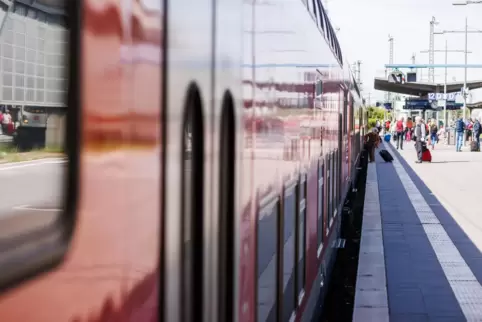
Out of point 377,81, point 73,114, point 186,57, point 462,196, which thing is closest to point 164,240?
point 186,57

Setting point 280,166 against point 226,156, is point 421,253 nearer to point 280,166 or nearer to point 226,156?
point 280,166

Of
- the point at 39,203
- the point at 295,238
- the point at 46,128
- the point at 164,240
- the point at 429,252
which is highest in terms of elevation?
the point at 46,128

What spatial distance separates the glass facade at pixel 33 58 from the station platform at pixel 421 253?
7010 millimetres

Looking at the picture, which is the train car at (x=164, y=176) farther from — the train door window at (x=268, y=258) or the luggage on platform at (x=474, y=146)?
the luggage on platform at (x=474, y=146)

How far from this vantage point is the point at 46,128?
133 cm

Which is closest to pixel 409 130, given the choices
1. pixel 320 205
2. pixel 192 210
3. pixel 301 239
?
pixel 320 205

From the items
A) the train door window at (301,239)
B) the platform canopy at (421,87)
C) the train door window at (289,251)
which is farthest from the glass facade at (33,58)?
the platform canopy at (421,87)

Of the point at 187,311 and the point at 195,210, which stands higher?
the point at 195,210

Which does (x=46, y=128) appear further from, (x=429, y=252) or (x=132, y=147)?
(x=429, y=252)

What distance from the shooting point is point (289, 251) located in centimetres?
448

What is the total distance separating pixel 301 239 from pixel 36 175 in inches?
156

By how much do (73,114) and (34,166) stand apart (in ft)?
0.45

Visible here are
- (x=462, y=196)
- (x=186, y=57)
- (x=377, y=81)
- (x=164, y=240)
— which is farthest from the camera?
(x=377, y=81)

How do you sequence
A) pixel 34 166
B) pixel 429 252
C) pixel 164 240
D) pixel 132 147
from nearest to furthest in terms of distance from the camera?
pixel 34 166 → pixel 132 147 → pixel 164 240 → pixel 429 252
